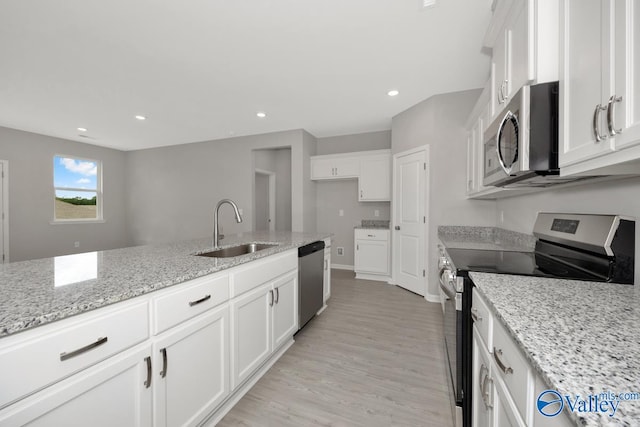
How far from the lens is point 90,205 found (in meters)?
5.79

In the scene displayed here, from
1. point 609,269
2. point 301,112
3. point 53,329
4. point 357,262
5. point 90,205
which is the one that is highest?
point 301,112

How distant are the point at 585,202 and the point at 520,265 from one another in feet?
1.71

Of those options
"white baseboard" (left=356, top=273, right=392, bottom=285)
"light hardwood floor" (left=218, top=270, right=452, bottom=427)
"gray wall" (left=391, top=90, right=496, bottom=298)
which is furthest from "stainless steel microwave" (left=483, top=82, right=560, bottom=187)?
"white baseboard" (left=356, top=273, right=392, bottom=285)

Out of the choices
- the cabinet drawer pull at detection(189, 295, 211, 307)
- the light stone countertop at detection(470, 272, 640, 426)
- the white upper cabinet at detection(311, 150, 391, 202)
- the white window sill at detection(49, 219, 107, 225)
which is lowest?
the cabinet drawer pull at detection(189, 295, 211, 307)

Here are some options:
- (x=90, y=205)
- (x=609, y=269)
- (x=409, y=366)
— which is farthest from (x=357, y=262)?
(x=90, y=205)

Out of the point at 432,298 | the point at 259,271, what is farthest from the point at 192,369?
the point at 432,298

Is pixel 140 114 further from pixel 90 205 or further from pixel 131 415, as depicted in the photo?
pixel 131 415

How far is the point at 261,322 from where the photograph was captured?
1.73 meters

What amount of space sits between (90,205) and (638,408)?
313 inches

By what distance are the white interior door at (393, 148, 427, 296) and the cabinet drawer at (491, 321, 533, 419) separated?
267cm

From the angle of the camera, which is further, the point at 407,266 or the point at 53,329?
the point at 407,266

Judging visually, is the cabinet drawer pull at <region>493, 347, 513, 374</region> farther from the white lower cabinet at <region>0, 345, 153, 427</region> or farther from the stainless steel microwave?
the white lower cabinet at <region>0, 345, 153, 427</region>

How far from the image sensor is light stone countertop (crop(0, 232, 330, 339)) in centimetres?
75

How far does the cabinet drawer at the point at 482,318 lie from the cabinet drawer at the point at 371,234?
306cm
